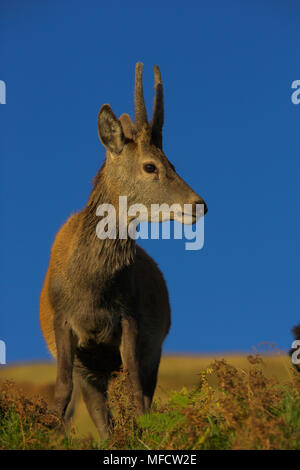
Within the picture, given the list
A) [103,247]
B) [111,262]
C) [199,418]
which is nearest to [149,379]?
[111,262]

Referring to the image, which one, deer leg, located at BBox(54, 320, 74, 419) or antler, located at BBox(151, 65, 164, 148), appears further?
antler, located at BBox(151, 65, 164, 148)

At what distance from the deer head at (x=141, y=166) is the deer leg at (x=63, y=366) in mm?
1927

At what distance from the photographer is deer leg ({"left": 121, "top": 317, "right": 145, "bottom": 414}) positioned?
962 cm

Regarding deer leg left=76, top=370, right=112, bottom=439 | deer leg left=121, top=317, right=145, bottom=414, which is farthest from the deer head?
deer leg left=76, top=370, right=112, bottom=439

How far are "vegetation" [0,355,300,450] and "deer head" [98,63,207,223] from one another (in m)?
2.59

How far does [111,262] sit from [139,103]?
2.26 metres

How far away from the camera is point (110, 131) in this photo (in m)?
9.88

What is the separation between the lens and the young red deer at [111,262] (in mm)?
9750

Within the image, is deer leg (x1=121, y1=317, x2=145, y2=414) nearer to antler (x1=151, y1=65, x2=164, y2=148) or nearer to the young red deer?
the young red deer

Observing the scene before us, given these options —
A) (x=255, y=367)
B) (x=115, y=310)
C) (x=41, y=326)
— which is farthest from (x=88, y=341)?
(x=255, y=367)

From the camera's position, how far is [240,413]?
22.3ft
